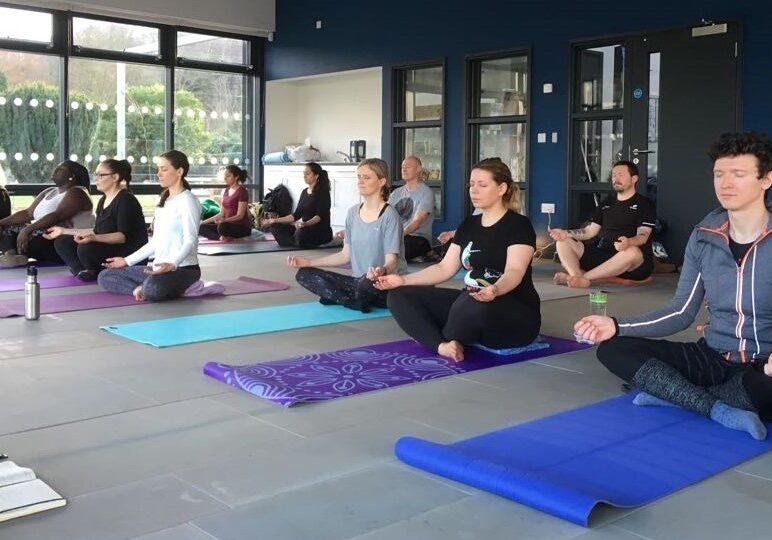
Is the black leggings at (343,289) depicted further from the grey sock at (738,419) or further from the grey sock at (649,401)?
the grey sock at (738,419)

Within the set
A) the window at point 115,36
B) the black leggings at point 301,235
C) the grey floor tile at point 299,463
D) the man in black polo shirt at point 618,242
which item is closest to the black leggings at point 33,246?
the black leggings at point 301,235

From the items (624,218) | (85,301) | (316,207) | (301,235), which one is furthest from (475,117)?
(85,301)

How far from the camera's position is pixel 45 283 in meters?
6.48

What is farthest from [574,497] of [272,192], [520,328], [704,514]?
[272,192]

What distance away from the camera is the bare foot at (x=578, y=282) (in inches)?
258

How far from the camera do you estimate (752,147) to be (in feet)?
9.55

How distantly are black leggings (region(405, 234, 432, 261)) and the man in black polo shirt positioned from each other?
61.6 inches

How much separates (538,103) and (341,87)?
4.14m

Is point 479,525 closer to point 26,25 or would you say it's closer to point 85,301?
point 85,301

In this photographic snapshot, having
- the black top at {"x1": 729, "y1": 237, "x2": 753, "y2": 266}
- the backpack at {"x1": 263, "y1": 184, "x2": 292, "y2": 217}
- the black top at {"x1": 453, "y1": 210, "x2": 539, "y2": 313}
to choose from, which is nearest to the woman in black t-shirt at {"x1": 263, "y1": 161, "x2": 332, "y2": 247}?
the backpack at {"x1": 263, "y1": 184, "x2": 292, "y2": 217}

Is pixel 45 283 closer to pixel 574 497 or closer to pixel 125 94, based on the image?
pixel 574 497

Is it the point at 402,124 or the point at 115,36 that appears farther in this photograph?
the point at 115,36

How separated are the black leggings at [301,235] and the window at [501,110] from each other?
1.89 metres

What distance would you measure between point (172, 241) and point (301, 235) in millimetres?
3924
